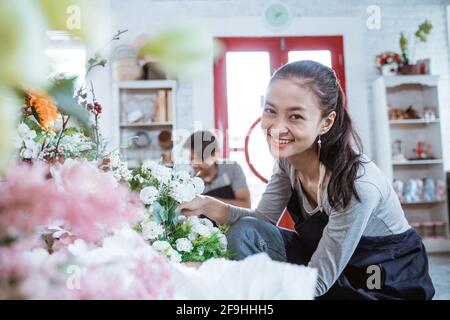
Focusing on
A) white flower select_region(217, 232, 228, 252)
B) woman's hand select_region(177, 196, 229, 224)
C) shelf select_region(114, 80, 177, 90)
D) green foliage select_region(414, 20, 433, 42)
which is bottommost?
white flower select_region(217, 232, 228, 252)

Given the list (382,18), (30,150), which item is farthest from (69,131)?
(382,18)

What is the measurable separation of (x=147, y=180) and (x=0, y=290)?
1.88ft

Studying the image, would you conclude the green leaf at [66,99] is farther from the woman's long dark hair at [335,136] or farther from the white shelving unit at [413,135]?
the white shelving unit at [413,135]

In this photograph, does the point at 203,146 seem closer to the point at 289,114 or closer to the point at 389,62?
the point at 289,114

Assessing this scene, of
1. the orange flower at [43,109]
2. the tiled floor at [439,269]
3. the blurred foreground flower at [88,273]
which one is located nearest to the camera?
the blurred foreground flower at [88,273]

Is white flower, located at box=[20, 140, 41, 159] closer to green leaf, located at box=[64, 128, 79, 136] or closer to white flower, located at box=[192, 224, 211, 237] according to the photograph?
green leaf, located at box=[64, 128, 79, 136]

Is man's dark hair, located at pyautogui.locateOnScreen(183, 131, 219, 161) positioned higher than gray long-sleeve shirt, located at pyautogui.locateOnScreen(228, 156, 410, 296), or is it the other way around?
man's dark hair, located at pyautogui.locateOnScreen(183, 131, 219, 161)

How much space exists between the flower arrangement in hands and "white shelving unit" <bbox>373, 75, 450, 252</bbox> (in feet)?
9.63

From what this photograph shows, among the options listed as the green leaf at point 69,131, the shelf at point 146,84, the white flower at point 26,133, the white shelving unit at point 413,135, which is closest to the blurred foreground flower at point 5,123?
the white flower at point 26,133

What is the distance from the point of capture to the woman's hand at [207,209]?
945 mm

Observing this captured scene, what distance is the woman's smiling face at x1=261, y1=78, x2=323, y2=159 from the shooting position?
0.88 m

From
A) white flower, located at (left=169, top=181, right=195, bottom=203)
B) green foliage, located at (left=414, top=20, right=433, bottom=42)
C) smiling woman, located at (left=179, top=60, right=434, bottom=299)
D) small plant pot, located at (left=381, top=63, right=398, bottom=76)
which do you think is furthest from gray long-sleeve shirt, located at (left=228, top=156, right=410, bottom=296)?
green foliage, located at (left=414, top=20, right=433, bottom=42)

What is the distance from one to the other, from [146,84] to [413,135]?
81.2 inches

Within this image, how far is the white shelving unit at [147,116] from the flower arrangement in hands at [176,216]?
252 centimetres
